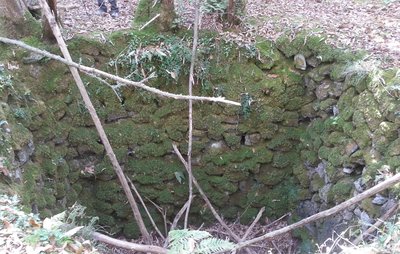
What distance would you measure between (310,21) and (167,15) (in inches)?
72.5

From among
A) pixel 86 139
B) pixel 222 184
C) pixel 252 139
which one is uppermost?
pixel 86 139

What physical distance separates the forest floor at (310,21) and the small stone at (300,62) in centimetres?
33

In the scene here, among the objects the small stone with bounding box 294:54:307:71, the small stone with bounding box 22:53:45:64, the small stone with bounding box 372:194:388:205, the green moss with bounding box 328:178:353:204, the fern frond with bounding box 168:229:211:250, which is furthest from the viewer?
the small stone with bounding box 294:54:307:71

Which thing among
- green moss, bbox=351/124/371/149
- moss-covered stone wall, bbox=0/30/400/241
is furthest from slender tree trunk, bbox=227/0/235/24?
green moss, bbox=351/124/371/149

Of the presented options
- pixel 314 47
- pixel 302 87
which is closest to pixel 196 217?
pixel 302 87

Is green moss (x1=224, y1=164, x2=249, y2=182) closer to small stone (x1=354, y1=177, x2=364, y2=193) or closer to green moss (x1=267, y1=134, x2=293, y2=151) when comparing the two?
green moss (x1=267, y1=134, x2=293, y2=151)

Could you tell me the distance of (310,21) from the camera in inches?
215

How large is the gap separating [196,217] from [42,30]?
9.44 ft

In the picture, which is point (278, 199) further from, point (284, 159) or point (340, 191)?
point (340, 191)

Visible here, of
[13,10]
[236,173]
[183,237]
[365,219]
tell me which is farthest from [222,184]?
[13,10]

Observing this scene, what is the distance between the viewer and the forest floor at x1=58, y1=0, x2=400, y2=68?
474 centimetres

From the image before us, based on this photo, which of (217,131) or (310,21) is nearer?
(217,131)

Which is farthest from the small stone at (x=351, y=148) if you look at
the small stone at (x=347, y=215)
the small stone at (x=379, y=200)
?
the small stone at (x=379, y=200)

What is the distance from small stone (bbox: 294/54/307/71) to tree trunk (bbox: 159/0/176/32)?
5.02 ft
